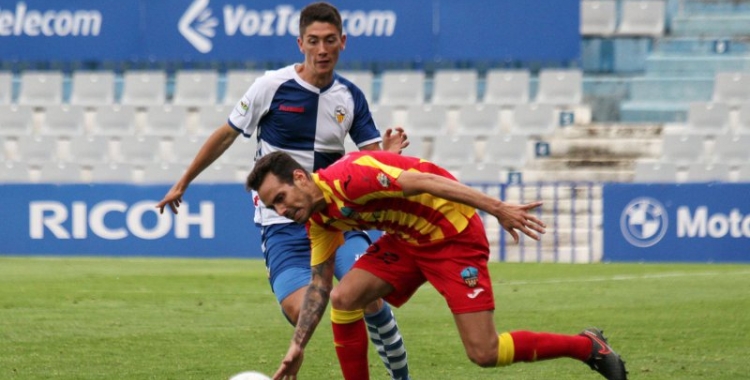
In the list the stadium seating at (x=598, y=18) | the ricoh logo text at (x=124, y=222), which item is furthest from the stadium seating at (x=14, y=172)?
the stadium seating at (x=598, y=18)

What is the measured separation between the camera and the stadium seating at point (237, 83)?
804 inches

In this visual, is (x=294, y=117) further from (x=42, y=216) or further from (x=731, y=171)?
(x=731, y=171)

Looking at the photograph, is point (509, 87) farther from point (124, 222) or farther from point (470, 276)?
point (470, 276)

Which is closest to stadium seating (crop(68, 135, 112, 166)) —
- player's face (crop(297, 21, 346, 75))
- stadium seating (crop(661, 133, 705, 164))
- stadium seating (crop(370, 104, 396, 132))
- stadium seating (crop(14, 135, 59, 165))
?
stadium seating (crop(14, 135, 59, 165))

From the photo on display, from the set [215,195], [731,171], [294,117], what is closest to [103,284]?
[215,195]

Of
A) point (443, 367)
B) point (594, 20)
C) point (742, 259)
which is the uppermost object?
point (594, 20)

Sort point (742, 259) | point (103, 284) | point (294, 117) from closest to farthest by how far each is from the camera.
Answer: point (294, 117)
point (103, 284)
point (742, 259)

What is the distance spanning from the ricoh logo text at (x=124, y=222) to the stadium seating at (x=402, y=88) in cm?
405

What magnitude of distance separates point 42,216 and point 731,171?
951 centimetres

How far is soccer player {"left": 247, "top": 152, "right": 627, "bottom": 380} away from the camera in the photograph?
5445mm

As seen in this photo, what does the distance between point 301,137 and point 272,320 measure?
4220mm

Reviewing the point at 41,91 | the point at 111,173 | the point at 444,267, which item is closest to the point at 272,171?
the point at 444,267

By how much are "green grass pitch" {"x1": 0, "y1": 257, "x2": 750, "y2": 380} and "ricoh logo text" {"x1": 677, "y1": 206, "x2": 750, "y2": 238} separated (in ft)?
1.95

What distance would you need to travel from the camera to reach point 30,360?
8195 mm
